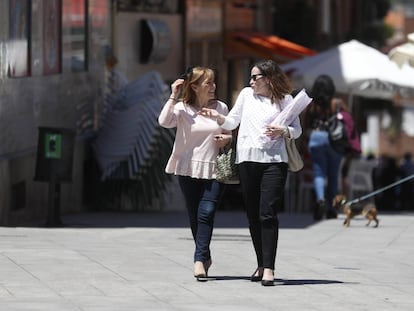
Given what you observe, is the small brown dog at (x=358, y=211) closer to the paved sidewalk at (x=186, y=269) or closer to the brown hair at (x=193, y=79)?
the paved sidewalk at (x=186, y=269)

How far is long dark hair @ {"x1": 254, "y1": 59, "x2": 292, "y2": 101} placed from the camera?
426 inches

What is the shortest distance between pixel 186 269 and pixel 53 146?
15.6 ft

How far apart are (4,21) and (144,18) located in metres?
9.69

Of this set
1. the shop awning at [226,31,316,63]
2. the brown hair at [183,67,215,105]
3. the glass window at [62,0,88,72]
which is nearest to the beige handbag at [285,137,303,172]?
the brown hair at [183,67,215,105]

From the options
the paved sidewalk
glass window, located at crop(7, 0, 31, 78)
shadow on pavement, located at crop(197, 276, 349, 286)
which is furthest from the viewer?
glass window, located at crop(7, 0, 31, 78)

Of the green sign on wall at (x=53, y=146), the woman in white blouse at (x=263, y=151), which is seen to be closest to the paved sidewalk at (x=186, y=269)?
the woman in white blouse at (x=263, y=151)

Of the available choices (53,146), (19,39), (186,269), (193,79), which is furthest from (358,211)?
(193,79)

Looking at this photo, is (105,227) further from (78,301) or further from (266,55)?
(266,55)

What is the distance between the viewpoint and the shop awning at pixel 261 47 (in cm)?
2772

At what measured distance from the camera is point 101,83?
20.0 metres

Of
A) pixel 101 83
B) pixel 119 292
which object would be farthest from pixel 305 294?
pixel 101 83

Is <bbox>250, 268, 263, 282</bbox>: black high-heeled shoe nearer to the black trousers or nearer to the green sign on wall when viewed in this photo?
the black trousers

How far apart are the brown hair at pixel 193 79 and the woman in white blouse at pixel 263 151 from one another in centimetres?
24

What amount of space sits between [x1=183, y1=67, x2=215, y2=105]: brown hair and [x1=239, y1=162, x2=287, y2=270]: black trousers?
27.1 inches
